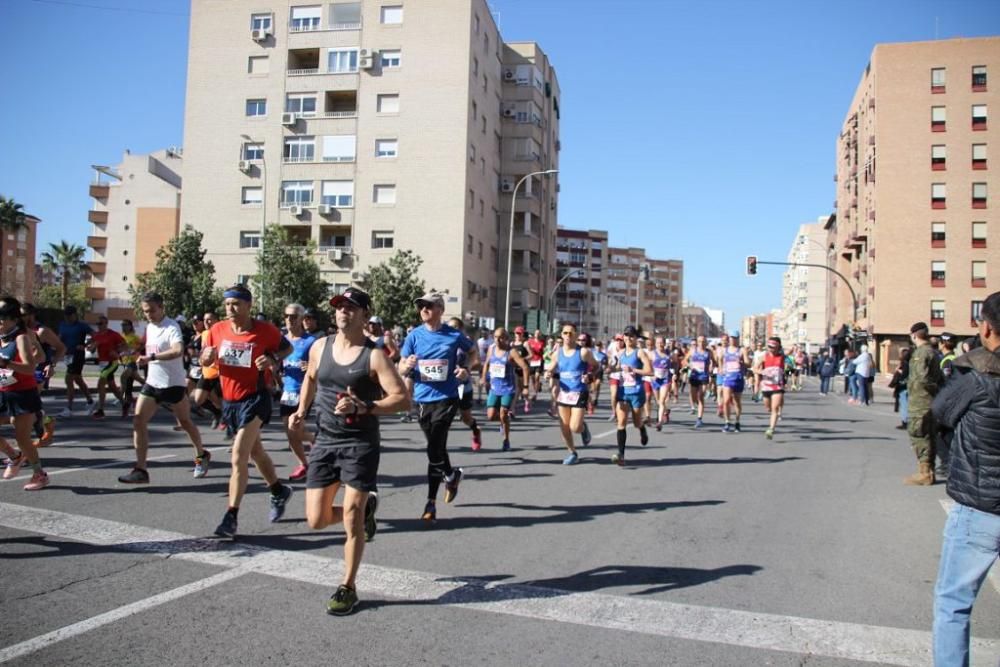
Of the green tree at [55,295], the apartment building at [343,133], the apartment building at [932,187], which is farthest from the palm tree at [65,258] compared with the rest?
the apartment building at [932,187]

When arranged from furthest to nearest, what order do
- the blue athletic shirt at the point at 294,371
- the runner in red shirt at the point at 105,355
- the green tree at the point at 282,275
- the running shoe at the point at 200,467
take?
the green tree at the point at 282,275 → the runner in red shirt at the point at 105,355 → the blue athletic shirt at the point at 294,371 → the running shoe at the point at 200,467

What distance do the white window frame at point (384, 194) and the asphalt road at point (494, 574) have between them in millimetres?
39033

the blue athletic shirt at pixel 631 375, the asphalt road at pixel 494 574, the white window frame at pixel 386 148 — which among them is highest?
the white window frame at pixel 386 148

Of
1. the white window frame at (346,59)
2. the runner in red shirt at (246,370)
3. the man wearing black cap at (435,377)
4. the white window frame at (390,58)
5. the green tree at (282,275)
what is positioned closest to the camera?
the runner in red shirt at (246,370)

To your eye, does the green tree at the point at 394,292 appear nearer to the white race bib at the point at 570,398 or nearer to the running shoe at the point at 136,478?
the white race bib at the point at 570,398

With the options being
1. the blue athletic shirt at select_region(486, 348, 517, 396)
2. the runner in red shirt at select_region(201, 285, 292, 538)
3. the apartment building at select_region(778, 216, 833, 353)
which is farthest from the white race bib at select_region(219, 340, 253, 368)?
the apartment building at select_region(778, 216, 833, 353)

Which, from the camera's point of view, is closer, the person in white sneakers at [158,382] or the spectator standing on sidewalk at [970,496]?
the spectator standing on sidewalk at [970,496]

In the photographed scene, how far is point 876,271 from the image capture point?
57000 millimetres

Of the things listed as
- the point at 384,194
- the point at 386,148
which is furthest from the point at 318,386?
the point at 386,148

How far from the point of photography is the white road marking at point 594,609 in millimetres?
4207

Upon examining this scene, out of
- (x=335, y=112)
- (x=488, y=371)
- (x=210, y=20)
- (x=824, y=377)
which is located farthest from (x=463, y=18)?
(x=488, y=371)

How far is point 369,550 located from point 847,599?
10.9 feet

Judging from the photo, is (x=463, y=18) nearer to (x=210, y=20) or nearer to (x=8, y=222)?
(x=210, y=20)

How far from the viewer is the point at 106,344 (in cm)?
1467
